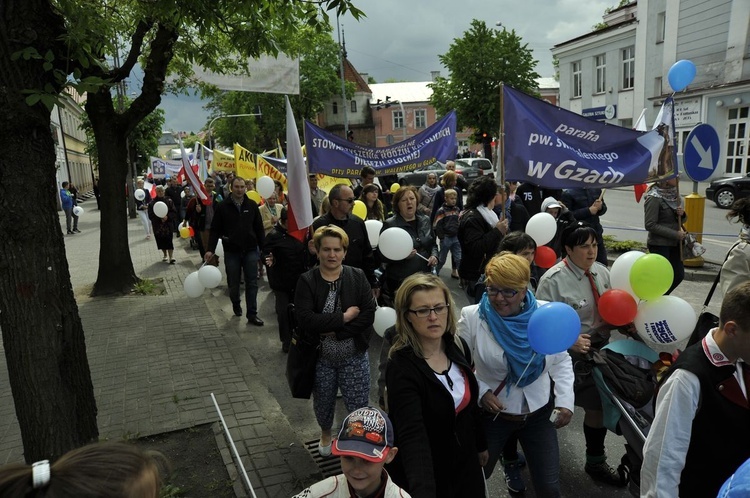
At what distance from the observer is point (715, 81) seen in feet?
80.4

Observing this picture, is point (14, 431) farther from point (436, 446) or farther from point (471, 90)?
point (471, 90)

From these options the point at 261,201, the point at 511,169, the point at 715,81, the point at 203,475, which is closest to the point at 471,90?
the point at 715,81

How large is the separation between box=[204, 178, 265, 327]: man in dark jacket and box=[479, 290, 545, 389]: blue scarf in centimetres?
524

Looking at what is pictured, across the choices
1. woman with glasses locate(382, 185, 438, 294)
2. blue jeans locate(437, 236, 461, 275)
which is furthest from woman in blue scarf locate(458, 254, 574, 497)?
blue jeans locate(437, 236, 461, 275)

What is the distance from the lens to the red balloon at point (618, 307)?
3496 millimetres

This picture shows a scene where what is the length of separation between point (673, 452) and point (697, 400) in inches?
8.9

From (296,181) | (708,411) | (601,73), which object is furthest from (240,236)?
(601,73)

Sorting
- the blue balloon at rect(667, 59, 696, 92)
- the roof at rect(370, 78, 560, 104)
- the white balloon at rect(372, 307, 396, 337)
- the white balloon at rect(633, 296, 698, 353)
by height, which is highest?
the roof at rect(370, 78, 560, 104)

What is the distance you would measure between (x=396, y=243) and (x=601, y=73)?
34509mm

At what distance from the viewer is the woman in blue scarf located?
2.94 m

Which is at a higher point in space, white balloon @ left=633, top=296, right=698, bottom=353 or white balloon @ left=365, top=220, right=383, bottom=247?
white balloon @ left=365, top=220, right=383, bottom=247

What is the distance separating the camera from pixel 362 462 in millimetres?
1988

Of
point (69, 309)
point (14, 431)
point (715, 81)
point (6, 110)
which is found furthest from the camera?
point (715, 81)

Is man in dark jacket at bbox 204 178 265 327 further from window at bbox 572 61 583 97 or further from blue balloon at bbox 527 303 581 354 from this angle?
window at bbox 572 61 583 97
